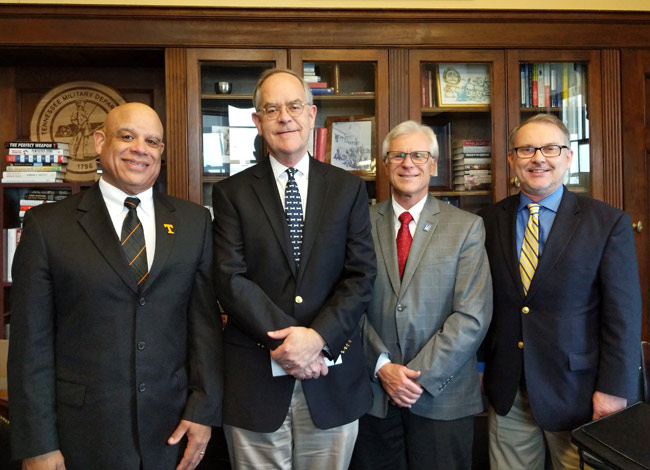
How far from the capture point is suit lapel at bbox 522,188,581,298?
180 cm

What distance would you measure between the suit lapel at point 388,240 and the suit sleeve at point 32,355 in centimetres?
106

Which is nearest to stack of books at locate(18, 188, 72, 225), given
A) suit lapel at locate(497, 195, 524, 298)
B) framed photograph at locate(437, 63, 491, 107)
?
framed photograph at locate(437, 63, 491, 107)

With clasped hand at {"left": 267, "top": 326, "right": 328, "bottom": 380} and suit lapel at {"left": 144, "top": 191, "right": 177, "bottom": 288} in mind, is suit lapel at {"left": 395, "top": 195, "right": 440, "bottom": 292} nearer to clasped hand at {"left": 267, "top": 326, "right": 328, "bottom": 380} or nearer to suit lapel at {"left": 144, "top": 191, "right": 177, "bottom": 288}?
clasped hand at {"left": 267, "top": 326, "right": 328, "bottom": 380}

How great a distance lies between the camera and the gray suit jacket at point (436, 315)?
1.80 m

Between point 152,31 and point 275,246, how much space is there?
62.2 inches

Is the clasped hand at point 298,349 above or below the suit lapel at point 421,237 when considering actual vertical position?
below

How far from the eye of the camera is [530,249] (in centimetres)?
→ 188

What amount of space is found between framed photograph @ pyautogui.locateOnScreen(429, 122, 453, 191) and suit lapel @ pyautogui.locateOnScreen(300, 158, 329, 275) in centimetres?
133

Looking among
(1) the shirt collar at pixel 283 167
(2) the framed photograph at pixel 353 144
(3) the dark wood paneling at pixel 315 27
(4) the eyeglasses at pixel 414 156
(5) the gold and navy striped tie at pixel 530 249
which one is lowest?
(5) the gold and navy striped tie at pixel 530 249

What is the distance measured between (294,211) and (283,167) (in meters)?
0.16

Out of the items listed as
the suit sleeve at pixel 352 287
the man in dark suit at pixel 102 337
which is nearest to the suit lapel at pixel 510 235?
the suit sleeve at pixel 352 287

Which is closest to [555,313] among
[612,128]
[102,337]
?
[102,337]

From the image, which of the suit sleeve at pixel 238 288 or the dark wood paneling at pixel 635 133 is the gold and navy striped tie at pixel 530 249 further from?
the dark wood paneling at pixel 635 133

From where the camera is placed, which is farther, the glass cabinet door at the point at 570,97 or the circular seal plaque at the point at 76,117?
the circular seal plaque at the point at 76,117
